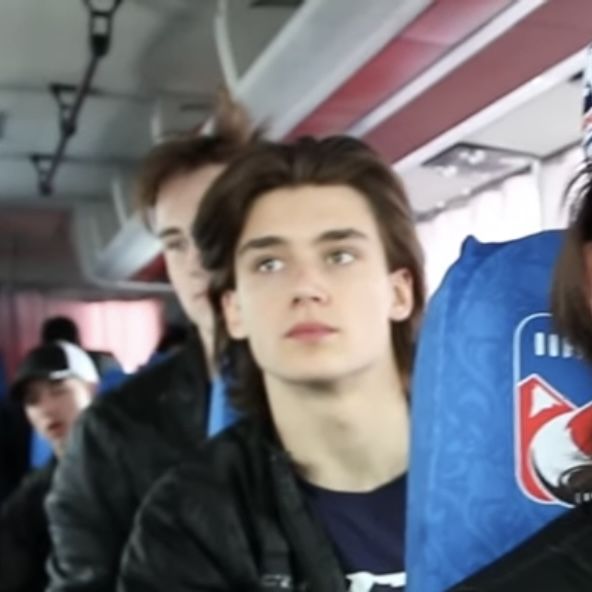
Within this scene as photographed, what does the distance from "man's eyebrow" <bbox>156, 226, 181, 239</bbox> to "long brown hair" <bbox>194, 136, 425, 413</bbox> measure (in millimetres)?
407

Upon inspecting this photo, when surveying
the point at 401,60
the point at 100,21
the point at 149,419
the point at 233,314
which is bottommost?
the point at 149,419

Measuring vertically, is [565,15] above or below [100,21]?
below

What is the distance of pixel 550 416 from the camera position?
1.27 m

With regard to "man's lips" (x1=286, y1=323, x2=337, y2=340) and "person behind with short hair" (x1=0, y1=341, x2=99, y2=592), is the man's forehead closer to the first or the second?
"man's lips" (x1=286, y1=323, x2=337, y2=340)

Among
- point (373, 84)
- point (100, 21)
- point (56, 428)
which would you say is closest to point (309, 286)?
point (373, 84)

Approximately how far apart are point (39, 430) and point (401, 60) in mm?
1523

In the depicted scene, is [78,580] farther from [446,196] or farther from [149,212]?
[446,196]

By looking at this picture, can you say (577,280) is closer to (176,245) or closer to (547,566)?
(547,566)

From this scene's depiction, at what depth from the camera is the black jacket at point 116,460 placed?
85.4 inches

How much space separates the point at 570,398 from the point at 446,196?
3.94 meters

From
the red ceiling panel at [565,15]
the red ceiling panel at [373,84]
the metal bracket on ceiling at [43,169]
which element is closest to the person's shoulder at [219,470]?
the red ceiling panel at [565,15]

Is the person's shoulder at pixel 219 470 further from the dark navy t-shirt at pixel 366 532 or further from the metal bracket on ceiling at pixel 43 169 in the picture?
the metal bracket on ceiling at pixel 43 169

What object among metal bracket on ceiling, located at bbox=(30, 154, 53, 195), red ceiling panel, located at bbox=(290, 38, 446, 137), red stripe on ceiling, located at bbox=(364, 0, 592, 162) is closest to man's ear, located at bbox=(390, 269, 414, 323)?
red stripe on ceiling, located at bbox=(364, 0, 592, 162)

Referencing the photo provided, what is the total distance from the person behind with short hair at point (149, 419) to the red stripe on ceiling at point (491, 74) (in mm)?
503
